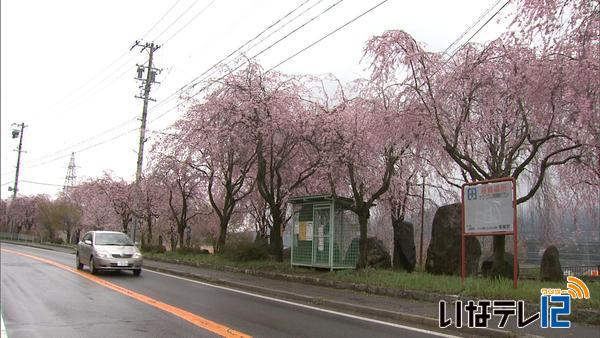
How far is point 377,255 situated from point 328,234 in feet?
9.03

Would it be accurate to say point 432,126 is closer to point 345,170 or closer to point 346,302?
point 345,170

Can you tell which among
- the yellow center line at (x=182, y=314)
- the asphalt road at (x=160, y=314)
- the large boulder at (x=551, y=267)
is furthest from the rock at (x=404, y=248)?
the yellow center line at (x=182, y=314)

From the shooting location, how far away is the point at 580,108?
38.3 ft

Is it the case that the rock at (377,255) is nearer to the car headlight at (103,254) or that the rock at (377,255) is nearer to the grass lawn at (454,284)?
the grass lawn at (454,284)

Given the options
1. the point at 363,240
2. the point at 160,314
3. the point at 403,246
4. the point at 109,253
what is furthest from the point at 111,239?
the point at 403,246

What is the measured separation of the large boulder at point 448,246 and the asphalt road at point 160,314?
7.33 meters

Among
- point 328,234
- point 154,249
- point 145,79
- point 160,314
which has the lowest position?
point 160,314

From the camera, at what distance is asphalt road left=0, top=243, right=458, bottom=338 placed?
8547 mm

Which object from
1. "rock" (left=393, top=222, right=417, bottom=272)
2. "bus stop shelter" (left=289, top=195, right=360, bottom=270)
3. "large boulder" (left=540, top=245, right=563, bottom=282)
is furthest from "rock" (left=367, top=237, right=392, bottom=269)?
"large boulder" (left=540, top=245, right=563, bottom=282)

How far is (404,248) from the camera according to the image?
20.8 m

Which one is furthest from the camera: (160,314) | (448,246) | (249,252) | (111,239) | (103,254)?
(249,252)

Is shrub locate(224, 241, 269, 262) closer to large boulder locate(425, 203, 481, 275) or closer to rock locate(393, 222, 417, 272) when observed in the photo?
rock locate(393, 222, 417, 272)

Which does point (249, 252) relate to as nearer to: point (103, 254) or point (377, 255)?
point (377, 255)

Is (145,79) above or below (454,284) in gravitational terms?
above
